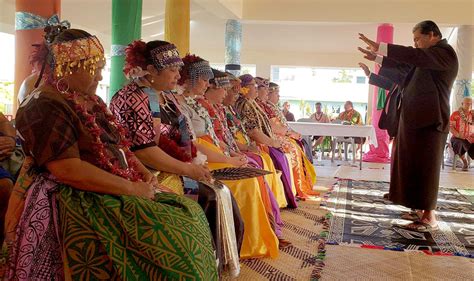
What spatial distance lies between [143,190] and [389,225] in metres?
2.85

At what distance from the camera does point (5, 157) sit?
2.14 meters

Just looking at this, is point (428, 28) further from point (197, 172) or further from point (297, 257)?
point (197, 172)

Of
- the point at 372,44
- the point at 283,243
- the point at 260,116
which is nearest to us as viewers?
the point at 283,243

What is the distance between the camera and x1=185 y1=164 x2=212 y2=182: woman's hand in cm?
249

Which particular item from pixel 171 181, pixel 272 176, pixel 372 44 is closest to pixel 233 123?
pixel 272 176

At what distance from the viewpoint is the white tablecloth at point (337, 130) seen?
8297 mm

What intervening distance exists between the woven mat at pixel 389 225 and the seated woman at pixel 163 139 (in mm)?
1307

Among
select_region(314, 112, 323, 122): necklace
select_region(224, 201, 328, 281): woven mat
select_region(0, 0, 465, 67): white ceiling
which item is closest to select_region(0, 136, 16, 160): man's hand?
select_region(224, 201, 328, 281): woven mat

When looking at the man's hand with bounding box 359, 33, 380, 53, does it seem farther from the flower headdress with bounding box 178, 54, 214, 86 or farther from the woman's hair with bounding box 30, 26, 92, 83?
the woman's hair with bounding box 30, 26, 92, 83

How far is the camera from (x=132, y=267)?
5.52 ft

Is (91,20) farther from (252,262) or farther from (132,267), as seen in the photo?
(132,267)

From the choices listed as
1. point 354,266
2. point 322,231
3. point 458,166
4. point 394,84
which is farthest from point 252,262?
point 458,166

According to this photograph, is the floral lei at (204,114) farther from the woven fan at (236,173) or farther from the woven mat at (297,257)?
the woven mat at (297,257)

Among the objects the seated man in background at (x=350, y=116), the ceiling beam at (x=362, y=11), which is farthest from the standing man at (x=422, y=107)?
the seated man in background at (x=350, y=116)
